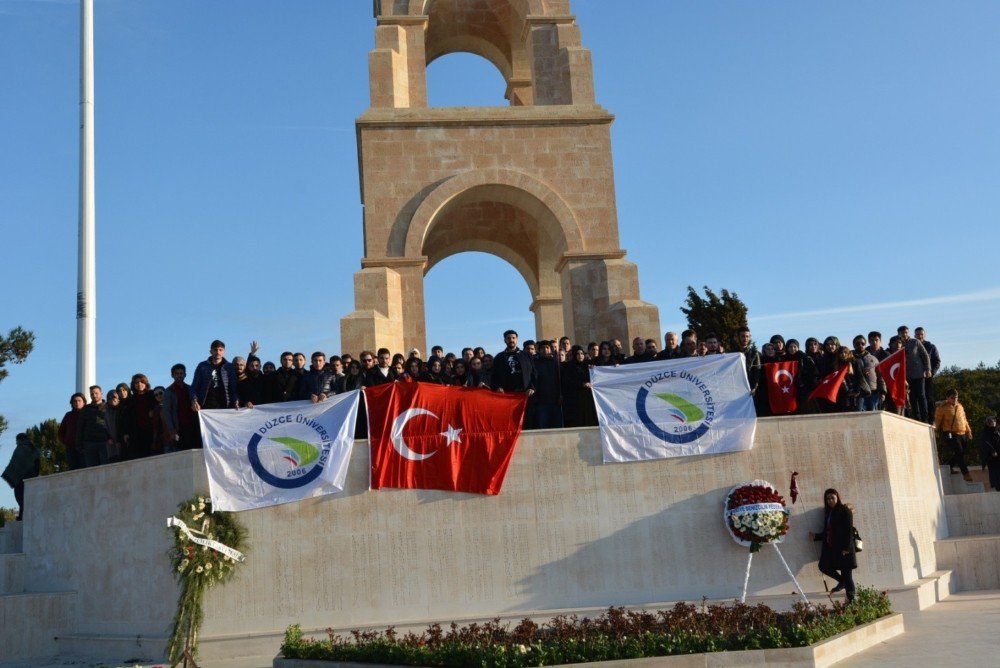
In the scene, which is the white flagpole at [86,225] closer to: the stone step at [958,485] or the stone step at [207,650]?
the stone step at [207,650]

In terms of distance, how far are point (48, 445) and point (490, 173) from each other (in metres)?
23.3

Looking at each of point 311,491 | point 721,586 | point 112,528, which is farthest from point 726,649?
point 112,528

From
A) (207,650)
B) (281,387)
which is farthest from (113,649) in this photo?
(281,387)

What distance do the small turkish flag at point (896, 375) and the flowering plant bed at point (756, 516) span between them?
421cm

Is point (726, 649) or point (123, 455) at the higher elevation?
point (123, 455)

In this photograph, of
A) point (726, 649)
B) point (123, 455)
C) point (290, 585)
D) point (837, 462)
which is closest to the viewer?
point (726, 649)

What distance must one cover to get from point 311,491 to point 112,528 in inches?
147

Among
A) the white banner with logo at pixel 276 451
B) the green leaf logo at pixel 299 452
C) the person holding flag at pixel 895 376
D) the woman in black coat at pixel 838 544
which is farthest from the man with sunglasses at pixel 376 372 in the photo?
the person holding flag at pixel 895 376

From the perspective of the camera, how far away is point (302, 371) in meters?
16.1

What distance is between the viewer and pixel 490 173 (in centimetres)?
2134

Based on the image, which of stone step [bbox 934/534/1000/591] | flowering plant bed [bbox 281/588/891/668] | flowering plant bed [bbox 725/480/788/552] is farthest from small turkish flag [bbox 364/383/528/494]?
stone step [bbox 934/534/1000/591]

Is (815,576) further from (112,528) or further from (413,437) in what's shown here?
(112,528)

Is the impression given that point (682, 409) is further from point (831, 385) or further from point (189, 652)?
point (189, 652)

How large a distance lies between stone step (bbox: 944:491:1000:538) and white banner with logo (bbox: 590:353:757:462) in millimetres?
6398
